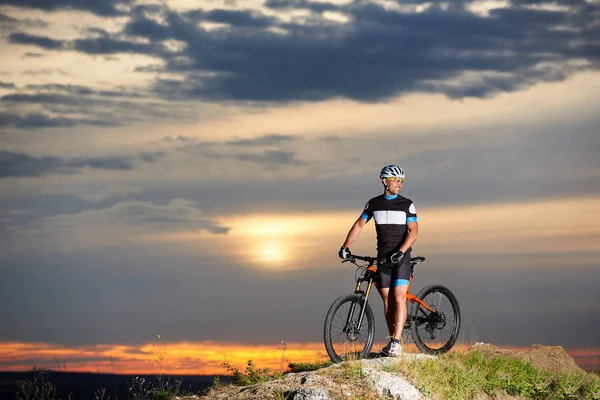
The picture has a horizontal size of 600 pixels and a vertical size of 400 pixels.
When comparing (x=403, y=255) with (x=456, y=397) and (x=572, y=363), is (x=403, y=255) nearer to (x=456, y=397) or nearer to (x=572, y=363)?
(x=456, y=397)

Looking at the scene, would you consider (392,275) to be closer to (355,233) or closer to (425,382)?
(355,233)

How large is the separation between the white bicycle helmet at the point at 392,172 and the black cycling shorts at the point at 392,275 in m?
1.39

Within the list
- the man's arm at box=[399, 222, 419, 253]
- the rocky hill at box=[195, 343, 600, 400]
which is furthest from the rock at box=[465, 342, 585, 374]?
the man's arm at box=[399, 222, 419, 253]

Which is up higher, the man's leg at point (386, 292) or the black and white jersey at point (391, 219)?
the black and white jersey at point (391, 219)

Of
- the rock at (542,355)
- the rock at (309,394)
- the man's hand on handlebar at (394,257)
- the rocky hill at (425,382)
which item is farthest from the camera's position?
the rock at (542,355)

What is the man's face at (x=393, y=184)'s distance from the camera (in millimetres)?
13438

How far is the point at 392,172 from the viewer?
13.4 meters

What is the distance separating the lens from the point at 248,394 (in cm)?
1167

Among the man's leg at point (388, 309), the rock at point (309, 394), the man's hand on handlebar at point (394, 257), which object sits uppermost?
the man's hand on handlebar at point (394, 257)

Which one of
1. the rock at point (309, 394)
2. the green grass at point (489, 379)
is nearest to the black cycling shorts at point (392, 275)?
the green grass at point (489, 379)

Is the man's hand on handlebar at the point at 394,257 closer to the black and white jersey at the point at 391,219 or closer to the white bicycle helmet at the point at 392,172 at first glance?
the black and white jersey at the point at 391,219

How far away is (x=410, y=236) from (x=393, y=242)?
1.01 feet

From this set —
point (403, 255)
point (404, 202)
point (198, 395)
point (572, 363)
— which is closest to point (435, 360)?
point (403, 255)

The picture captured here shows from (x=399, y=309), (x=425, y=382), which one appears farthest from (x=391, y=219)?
(x=425, y=382)
